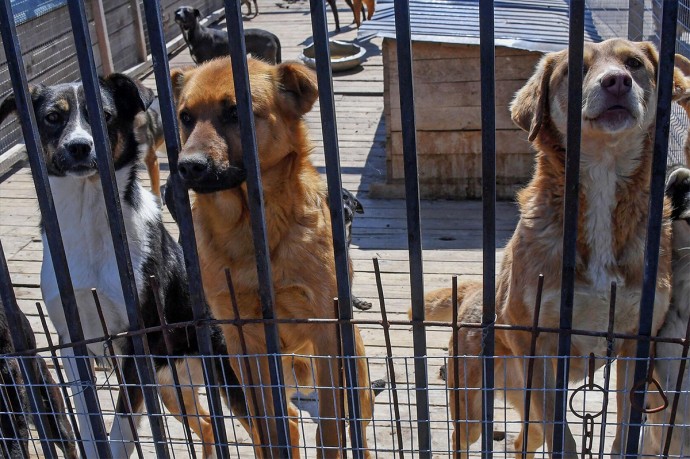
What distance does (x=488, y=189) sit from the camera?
1.74 m

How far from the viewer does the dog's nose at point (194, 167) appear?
7.96ft

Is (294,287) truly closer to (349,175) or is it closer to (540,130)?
(540,130)

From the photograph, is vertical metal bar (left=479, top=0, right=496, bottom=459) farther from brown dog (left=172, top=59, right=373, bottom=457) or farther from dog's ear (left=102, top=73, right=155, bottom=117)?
dog's ear (left=102, top=73, right=155, bottom=117)

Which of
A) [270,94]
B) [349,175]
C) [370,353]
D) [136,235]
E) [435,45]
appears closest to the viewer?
[270,94]

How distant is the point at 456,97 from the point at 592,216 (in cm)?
332

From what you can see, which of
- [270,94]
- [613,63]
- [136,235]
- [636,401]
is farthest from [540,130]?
[136,235]

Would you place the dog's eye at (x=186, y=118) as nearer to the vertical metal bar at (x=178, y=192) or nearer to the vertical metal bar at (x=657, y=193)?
the vertical metal bar at (x=178, y=192)

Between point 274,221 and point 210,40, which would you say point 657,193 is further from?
point 210,40

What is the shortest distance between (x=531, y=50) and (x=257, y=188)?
4201mm

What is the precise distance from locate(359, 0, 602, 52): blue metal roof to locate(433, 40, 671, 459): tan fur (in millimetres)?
2943

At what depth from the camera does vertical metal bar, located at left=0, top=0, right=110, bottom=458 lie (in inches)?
71.7

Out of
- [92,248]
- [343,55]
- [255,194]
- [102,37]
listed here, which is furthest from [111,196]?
[343,55]

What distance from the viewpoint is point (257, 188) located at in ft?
6.08

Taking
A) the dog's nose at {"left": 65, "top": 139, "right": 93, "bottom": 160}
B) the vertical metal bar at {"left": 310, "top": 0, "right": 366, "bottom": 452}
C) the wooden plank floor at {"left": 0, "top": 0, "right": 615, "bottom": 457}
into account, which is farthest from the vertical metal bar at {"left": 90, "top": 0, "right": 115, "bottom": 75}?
the vertical metal bar at {"left": 310, "top": 0, "right": 366, "bottom": 452}
